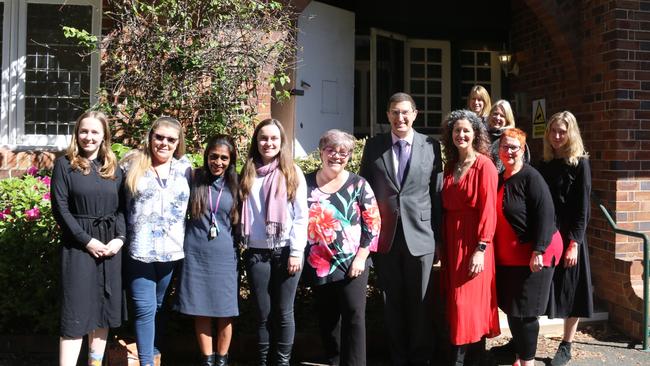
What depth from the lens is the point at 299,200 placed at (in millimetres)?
4199

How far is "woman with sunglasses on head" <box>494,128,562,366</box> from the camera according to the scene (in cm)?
441

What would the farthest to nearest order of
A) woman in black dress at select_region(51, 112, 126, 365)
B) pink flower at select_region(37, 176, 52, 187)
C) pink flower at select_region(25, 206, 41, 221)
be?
pink flower at select_region(37, 176, 52, 187) → pink flower at select_region(25, 206, 41, 221) → woman in black dress at select_region(51, 112, 126, 365)

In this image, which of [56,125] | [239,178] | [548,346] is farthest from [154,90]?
[548,346]

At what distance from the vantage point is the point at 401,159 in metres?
4.53

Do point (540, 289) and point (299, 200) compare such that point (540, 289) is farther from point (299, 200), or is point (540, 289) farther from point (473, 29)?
point (473, 29)

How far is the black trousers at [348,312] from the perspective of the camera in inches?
170

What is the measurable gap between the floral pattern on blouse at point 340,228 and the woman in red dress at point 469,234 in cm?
56

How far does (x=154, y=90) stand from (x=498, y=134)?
3.02 metres

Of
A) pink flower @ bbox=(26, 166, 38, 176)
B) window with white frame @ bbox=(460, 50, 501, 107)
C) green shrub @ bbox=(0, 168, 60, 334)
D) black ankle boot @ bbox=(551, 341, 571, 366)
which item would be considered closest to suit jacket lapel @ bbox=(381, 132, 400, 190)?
black ankle boot @ bbox=(551, 341, 571, 366)

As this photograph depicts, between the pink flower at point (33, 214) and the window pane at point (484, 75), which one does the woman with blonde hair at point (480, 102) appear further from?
the window pane at point (484, 75)

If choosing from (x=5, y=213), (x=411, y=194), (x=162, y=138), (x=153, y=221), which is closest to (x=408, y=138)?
(x=411, y=194)

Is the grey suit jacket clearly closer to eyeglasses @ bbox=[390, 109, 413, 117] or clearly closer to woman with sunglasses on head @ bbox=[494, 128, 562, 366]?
eyeglasses @ bbox=[390, 109, 413, 117]

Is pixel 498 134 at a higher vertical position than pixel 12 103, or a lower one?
lower

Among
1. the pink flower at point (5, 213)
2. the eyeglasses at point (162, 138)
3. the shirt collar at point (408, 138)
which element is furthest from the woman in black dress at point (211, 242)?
the pink flower at point (5, 213)
